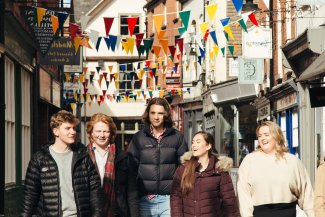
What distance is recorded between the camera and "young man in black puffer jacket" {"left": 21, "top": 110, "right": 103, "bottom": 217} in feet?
A: 28.7

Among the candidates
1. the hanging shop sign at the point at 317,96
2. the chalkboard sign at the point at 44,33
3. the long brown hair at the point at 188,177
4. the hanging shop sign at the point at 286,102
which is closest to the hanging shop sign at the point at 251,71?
the hanging shop sign at the point at 286,102

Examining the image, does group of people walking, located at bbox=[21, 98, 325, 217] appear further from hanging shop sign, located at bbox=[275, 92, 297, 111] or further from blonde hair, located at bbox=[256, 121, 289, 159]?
hanging shop sign, located at bbox=[275, 92, 297, 111]

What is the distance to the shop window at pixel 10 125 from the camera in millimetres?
17578

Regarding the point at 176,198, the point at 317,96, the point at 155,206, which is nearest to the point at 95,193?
the point at 176,198

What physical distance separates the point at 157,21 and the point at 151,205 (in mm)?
10625

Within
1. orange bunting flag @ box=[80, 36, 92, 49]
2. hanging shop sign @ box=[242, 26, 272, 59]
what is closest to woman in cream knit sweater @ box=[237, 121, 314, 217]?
orange bunting flag @ box=[80, 36, 92, 49]

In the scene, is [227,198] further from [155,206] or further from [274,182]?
[155,206]

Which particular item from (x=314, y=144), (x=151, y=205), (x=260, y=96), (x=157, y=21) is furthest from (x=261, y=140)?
(x=260, y=96)

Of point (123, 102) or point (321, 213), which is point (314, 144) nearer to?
point (321, 213)

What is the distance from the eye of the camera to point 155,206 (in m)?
10.6

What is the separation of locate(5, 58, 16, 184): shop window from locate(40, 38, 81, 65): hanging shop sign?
538cm

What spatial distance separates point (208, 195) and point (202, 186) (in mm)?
114

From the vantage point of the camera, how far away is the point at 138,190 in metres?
10.6

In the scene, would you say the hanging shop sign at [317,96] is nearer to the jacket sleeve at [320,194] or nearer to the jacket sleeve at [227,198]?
the jacket sleeve at [227,198]
